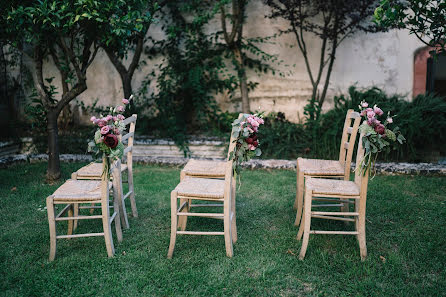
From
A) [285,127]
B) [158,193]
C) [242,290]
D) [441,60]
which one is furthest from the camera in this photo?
[441,60]

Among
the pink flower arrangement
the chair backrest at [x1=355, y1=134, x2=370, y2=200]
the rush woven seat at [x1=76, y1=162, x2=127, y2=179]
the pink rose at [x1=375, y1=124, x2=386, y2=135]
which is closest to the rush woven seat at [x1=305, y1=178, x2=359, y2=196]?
the chair backrest at [x1=355, y1=134, x2=370, y2=200]

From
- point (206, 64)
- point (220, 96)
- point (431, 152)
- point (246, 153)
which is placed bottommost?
point (431, 152)

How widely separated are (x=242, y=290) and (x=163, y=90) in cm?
510

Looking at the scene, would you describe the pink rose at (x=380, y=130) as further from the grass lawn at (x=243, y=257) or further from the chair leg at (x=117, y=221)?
the chair leg at (x=117, y=221)

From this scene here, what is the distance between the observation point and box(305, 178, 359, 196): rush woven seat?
2879mm

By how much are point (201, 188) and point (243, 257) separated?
0.65 m

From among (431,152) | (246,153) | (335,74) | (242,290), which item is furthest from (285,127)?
(242,290)

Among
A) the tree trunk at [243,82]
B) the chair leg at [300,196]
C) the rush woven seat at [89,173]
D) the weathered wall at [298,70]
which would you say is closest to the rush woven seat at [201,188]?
the chair leg at [300,196]

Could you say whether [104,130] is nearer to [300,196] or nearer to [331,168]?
[300,196]

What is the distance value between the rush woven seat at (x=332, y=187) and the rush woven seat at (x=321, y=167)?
305mm

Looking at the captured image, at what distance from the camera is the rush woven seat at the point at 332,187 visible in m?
2.88

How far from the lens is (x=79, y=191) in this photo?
9.82 ft

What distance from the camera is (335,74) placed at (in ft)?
23.7

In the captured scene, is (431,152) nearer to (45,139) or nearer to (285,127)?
(285,127)
